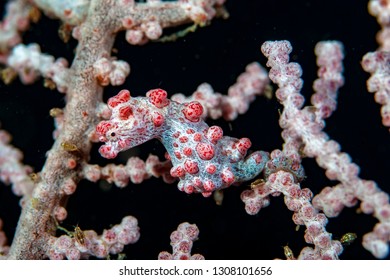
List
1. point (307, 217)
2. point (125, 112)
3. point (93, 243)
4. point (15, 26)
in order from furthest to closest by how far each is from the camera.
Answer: point (15, 26) → point (93, 243) → point (307, 217) → point (125, 112)

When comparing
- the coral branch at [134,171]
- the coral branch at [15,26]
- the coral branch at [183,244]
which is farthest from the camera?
the coral branch at [15,26]

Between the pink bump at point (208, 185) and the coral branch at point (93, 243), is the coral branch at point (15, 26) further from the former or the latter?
the pink bump at point (208, 185)

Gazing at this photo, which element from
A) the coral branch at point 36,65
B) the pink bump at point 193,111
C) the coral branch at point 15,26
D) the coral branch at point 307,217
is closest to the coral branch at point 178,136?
the pink bump at point 193,111

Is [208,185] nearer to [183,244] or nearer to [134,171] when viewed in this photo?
[183,244]

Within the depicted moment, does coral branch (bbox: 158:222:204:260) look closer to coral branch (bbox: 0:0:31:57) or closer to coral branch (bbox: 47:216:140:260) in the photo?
coral branch (bbox: 47:216:140:260)

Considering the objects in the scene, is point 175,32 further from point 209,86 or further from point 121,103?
point 121,103

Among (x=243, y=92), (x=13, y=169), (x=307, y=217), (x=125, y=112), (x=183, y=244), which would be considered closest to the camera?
(x=125, y=112)

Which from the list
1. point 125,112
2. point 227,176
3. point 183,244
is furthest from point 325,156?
point 125,112

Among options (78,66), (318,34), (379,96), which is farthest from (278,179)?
(78,66)

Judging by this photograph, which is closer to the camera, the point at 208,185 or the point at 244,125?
the point at 208,185
